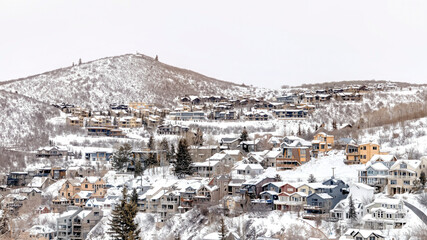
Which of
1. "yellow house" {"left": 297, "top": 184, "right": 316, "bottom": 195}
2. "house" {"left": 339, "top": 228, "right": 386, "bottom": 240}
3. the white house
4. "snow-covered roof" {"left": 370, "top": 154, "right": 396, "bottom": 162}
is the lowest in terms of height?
"house" {"left": 339, "top": 228, "right": 386, "bottom": 240}

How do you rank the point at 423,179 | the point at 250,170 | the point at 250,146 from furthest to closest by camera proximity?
the point at 250,146 → the point at 250,170 → the point at 423,179

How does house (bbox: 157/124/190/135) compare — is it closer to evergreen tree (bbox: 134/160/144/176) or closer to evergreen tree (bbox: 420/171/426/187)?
evergreen tree (bbox: 134/160/144/176)

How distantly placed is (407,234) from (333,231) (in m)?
4.49

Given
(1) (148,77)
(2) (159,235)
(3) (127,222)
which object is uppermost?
(1) (148,77)

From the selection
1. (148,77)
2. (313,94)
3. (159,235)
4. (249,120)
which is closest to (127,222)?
(159,235)

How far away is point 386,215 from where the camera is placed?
36188 mm

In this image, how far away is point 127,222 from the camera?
29312 millimetres

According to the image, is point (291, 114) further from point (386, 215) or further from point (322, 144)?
point (386, 215)

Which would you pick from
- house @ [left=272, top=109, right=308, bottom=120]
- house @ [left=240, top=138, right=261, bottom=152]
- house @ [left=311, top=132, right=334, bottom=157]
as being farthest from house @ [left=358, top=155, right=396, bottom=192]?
house @ [left=272, top=109, right=308, bottom=120]

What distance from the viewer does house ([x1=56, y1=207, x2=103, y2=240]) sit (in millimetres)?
45594

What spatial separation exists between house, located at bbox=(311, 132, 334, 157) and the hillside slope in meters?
49.0

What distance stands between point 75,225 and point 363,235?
2205cm

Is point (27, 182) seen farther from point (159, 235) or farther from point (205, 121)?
point (205, 121)

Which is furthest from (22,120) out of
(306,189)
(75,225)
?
(306,189)
